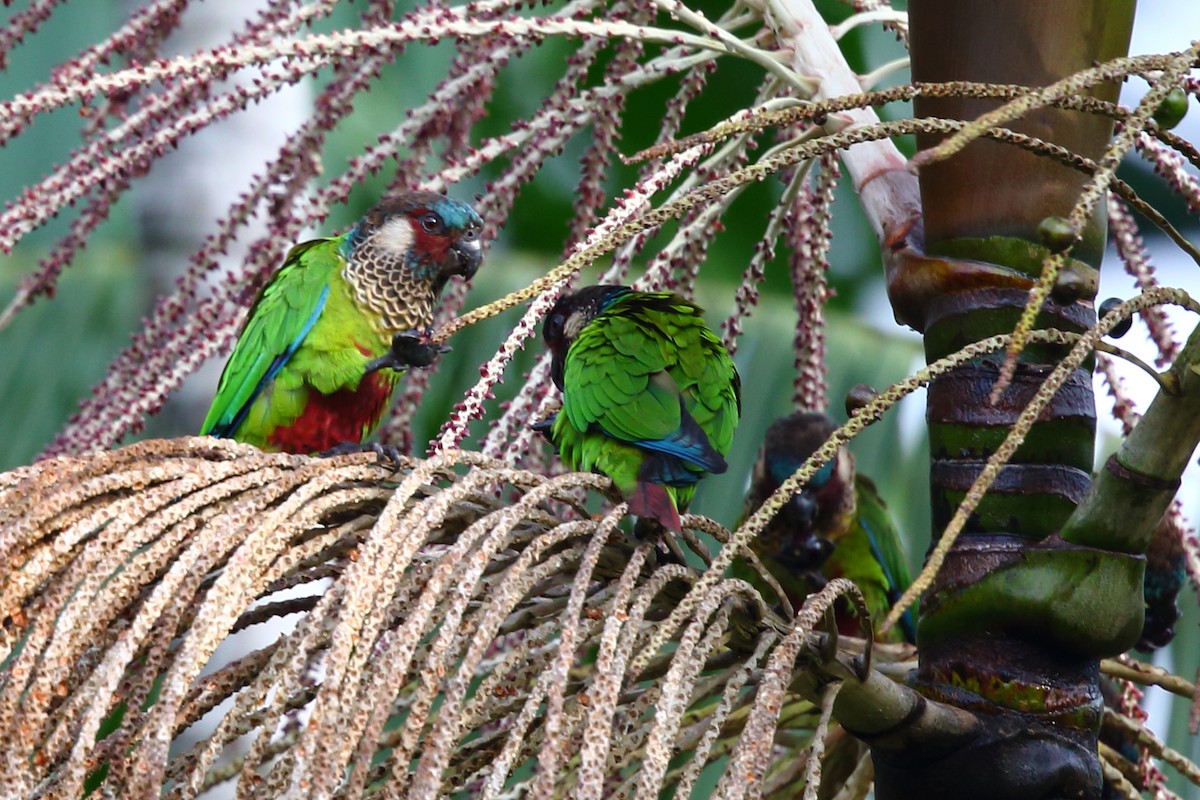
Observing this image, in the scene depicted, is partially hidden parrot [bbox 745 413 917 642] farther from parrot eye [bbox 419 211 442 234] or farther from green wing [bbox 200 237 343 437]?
green wing [bbox 200 237 343 437]

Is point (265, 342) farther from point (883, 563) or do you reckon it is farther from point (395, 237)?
point (883, 563)

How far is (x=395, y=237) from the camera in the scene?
2176 millimetres

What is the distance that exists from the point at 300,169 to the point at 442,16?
1.33ft

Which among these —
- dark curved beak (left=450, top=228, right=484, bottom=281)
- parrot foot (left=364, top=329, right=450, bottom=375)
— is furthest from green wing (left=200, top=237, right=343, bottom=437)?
parrot foot (left=364, top=329, right=450, bottom=375)

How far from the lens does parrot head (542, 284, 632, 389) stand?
1921 mm

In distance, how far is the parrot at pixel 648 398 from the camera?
161 cm

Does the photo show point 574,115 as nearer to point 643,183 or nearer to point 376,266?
point 643,183

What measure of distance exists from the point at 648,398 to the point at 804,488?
2.70 feet

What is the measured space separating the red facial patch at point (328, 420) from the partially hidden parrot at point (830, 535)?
786mm

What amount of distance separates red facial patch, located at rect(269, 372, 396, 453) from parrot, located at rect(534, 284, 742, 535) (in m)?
0.39

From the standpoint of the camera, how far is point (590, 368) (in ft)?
5.46

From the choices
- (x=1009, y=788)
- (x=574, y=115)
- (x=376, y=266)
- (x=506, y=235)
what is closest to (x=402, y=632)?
(x=1009, y=788)

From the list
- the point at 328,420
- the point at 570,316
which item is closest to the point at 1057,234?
the point at 570,316

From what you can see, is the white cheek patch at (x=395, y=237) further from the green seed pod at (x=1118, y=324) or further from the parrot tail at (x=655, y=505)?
the green seed pod at (x=1118, y=324)
